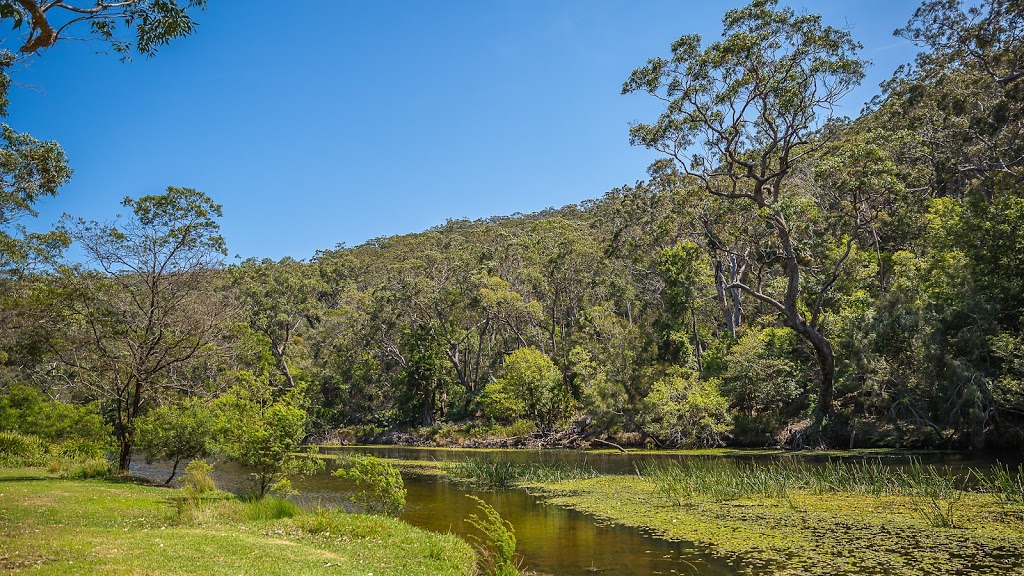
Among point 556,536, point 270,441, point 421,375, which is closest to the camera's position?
point 556,536

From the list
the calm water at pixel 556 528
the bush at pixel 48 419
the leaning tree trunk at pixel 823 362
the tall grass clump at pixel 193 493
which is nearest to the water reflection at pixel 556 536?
the calm water at pixel 556 528

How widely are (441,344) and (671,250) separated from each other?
80.4ft

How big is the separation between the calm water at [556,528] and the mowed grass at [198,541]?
1.93m

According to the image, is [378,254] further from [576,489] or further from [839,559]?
[839,559]

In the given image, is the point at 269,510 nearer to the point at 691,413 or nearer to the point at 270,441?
the point at 270,441

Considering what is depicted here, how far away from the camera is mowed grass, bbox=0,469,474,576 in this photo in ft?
28.0

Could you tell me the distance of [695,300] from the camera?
44.3 metres

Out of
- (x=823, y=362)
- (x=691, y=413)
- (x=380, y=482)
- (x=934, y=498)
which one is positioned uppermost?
(x=823, y=362)

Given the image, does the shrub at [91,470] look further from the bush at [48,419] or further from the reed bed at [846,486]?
the reed bed at [846,486]

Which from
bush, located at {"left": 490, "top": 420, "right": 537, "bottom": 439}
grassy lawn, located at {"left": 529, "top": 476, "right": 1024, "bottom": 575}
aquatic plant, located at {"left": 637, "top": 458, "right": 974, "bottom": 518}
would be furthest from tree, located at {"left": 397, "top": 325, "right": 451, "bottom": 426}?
grassy lawn, located at {"left": 529, "top": 476, "right": 1024, "bottom": 575}

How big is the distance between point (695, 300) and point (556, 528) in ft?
107

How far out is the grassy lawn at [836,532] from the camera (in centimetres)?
988

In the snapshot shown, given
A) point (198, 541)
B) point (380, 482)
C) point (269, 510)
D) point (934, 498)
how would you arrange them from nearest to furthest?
point (198, 541)
point (934, 498)
point (269, 510)
point (380, 482)

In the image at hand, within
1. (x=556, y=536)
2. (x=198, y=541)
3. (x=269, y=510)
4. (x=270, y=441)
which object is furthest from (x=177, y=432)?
(x=556, y=536)
